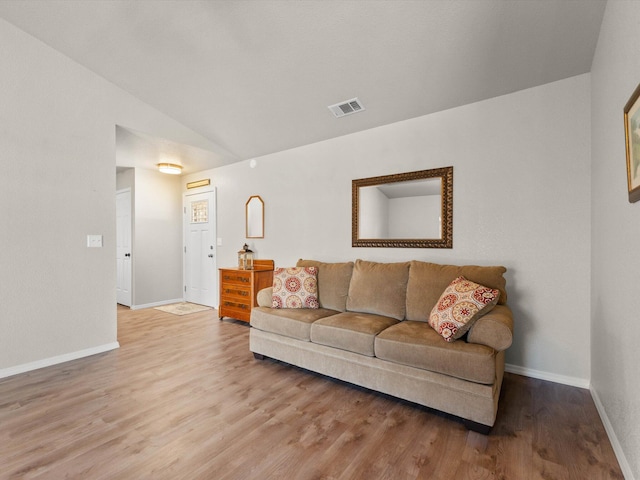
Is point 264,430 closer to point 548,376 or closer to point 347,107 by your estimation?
point 548,376

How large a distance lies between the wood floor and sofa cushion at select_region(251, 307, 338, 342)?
368 millimetres

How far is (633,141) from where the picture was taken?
1438 millimetres

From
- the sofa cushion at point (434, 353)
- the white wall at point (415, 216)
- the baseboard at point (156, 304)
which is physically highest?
the white wall at point (415, 216)

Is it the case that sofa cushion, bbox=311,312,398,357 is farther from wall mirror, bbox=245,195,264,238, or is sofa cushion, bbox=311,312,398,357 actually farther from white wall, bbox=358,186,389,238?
wall mirror, bbox=245,195,264,238

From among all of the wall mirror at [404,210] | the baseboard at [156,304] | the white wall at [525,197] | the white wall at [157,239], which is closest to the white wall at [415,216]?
the wall mirror at [404,210]

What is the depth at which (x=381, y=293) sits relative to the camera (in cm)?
283

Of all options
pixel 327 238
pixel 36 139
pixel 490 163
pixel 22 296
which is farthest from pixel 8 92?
pixel 490 163

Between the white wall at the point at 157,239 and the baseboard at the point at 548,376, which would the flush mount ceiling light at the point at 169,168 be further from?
the baseboard at the point at 548,376

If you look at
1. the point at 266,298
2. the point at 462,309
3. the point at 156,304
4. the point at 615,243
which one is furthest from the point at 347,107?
the point at 156,304

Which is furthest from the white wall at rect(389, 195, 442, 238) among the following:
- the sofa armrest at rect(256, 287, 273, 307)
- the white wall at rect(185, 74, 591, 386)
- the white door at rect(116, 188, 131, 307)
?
the white door at rect(116, 188, 131, 307)

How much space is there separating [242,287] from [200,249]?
1742mm

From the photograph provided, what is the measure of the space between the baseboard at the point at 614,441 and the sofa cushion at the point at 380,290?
139 cm

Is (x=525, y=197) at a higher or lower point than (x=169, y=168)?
lower

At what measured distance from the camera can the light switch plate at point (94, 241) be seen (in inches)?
128
